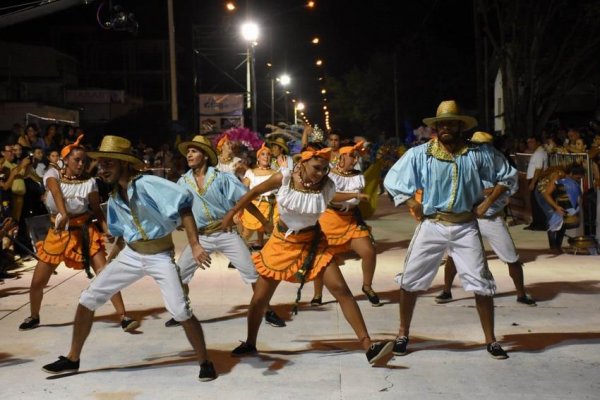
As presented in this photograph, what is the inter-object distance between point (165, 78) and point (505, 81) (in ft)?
159

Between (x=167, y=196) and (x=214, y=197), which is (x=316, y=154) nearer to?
(x=167, y=196)

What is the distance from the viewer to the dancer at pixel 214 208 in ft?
26.8

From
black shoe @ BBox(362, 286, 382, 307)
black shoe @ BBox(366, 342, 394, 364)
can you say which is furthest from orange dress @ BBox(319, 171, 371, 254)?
black shoe @ BBox(366, 342, 394, 364)

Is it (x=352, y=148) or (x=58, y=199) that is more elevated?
(x=352, y=148)

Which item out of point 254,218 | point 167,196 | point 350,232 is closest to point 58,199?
point 167,196

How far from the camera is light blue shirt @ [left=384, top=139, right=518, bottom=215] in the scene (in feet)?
22.3

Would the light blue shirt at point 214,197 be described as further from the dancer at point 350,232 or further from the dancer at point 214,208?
the dancer at point 350,232

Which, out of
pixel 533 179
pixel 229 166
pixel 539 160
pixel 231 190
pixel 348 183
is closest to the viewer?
pixel 231 190

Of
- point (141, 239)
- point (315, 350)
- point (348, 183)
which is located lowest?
point (315, 350)

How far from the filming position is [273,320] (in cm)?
822

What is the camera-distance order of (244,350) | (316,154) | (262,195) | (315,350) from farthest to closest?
(262,195) < (315,350) < (244,350) < (316,154)

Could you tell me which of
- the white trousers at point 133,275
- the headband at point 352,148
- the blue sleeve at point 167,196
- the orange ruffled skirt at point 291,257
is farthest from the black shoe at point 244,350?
the headband at point 352,148

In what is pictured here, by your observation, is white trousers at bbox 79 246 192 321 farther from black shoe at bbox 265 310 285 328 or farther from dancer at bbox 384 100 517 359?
black shoe at bbox 265 310 285 328

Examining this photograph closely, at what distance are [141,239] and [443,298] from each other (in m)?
4.20
